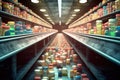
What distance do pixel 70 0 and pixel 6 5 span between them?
534 centimetres

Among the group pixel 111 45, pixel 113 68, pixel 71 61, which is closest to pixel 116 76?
pixel 113 68

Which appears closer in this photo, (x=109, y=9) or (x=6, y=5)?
(x=6, y=5)

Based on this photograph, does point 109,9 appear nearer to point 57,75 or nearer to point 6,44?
point 57,75

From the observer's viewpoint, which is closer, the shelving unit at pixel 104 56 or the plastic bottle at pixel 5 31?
the shelving unit at pixel 104 56

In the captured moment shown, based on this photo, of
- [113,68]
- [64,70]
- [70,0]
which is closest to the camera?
[113,68]

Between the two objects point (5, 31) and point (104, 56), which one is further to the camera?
point (5, 31)

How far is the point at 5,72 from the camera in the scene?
3168mm

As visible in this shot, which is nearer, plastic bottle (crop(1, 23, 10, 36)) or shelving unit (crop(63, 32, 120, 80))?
shelving unit (crop(63, 32, 120, 80))

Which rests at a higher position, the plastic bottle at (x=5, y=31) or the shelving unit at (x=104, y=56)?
the plastic bottle at (x=5, y=31)

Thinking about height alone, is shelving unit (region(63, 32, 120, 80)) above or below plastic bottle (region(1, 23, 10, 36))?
below

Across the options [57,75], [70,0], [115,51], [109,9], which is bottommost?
[57,75]

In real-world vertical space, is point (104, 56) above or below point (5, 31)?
below

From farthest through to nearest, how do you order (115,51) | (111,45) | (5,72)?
1. (5,72)
2. (111,45)
3. (115,51)

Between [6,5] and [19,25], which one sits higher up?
[6,5]
